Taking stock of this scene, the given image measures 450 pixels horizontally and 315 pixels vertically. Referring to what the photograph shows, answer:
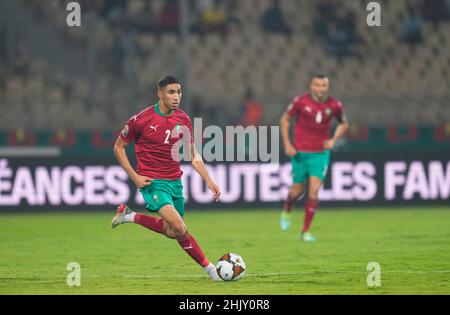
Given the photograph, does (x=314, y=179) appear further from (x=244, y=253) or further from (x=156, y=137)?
(x=156, y=137)

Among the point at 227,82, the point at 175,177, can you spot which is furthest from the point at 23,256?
the point at 227,82

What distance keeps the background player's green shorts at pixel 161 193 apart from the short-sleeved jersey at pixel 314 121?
4757 millimetres

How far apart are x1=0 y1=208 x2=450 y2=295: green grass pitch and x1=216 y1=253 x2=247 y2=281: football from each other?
84 millimetres

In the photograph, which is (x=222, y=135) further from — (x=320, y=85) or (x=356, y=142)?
(x=320, y=85)

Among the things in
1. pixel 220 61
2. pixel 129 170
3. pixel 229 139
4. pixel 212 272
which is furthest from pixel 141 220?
pixel 220 61

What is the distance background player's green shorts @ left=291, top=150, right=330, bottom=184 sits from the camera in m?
15.6

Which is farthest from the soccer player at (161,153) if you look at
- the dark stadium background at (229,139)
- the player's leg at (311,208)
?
the player's leg at (311,208)

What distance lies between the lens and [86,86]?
2217 cm

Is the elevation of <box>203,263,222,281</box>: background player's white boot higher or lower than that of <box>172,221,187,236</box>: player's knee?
lower

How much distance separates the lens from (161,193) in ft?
36.2

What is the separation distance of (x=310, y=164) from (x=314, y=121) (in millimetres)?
649

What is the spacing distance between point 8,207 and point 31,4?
535 cm

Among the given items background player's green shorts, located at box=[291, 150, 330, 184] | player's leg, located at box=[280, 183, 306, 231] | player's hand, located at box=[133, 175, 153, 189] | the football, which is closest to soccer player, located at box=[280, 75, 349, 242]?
background player's green shorts, located at box=[291, 150, 330, 184]

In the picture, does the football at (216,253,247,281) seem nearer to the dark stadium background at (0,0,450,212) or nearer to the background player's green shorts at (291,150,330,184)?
the background player's green shorts at (291,150,330,184)
